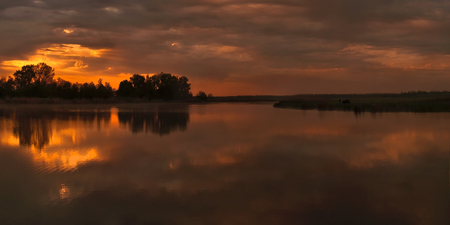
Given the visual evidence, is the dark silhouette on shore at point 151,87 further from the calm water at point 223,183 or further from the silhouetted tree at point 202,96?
the calm water at point 223,183

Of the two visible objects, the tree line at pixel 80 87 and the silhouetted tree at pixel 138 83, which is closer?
the tree line at pixel 80 87

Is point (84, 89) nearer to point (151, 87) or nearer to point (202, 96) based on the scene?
point (151, 87)

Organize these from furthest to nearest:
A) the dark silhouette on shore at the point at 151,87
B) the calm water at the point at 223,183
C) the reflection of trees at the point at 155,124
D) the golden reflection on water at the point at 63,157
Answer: the dark silhouette on shore at the point at 151,87, the reflection of trees at the point at 155,124, the golden reflection on water at the point at 63,157, the calm water at the point at 223,183

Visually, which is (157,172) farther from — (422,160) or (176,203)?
(422,160)

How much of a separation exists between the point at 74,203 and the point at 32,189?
5.98 feet

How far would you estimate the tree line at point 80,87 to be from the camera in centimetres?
9709

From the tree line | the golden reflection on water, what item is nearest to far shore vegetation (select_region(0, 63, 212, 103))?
the tree line

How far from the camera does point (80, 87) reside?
107 m

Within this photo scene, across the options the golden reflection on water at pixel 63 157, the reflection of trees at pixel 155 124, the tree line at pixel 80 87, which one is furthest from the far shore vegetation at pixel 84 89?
the golden reflection on water at pixel 63 157

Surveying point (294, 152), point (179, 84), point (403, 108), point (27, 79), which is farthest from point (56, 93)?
point (294, 152)

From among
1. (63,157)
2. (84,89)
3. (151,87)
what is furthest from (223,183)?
(151,87)

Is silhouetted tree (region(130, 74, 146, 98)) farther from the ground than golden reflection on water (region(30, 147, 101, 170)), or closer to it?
farther from the ground

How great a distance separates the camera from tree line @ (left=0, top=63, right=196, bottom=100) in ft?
319

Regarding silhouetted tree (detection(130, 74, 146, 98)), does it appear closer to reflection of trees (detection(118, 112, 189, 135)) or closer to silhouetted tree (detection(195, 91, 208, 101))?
silhouetted tree (detection(195, 91, 208, 101))
